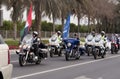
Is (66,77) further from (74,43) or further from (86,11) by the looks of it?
(86,11)

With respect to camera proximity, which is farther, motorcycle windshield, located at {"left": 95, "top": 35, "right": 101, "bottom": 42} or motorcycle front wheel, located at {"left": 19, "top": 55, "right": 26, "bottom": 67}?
motorcycle windshield, located at {"left": 95, "top": 35, "right": 101, "bottom": 42}

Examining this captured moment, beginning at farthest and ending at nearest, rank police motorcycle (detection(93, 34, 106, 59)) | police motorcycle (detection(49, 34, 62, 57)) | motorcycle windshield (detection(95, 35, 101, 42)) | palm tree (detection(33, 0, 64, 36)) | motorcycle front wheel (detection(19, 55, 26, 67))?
palm tree (detection(33, 0, 64, 36)) → police motorcycle (detection(49, 34, 62, 57)) → motorcycle windshield (detection(95, 35, 101, 42)) → police motorcycle (detection(93, 34, 106, 59)) → motorcycle front wheel (detection(19, 55, 26, 67))

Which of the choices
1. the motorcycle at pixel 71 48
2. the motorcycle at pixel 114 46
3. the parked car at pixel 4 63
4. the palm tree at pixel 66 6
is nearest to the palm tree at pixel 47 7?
the palm tree at pixel 66 6

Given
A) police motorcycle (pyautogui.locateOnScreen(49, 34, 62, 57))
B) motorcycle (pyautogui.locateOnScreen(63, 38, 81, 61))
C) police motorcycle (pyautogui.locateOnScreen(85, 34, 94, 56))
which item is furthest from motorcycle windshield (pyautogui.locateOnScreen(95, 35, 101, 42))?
motorcycle (pyautogui.locateOnScreen(63, 38, 81, 61))

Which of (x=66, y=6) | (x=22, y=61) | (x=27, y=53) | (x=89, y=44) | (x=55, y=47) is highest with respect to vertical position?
(x=66, y=6)

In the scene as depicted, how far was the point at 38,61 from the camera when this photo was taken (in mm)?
20422

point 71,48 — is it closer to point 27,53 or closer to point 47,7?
point 27,53

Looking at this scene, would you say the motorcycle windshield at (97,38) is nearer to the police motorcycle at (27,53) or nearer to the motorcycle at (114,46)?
the motorcycle at (114,46)

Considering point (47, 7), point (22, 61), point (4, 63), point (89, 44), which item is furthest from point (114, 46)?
point (4, 63)

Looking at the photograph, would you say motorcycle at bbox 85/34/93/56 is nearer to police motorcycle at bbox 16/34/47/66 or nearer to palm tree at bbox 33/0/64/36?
police motorcycle at bbox 16/34/47/66

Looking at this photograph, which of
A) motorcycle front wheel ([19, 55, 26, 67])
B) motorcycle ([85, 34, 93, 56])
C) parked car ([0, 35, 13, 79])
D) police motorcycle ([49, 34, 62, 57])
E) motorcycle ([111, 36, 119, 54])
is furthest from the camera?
motorcycle ([111, 36, 119, 54])

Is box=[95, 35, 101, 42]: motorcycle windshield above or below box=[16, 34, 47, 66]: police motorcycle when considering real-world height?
above

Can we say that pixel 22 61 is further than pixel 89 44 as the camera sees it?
No

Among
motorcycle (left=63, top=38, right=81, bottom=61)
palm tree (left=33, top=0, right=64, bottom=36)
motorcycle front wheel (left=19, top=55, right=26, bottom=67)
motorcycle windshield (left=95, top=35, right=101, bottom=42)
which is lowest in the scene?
motorcycle front wheel (left=19, top=55, right=26, bottom=67)
